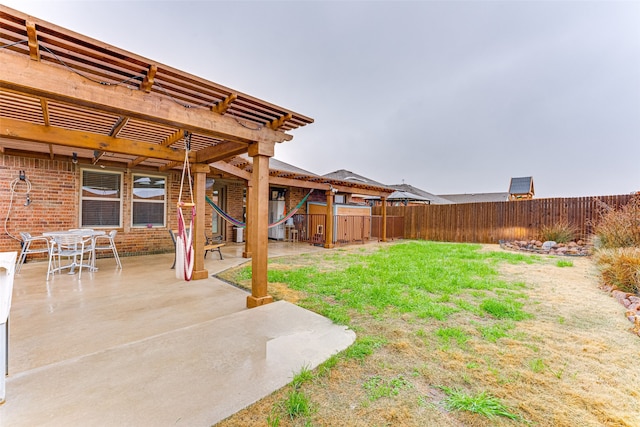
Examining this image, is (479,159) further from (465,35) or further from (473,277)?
(473,277)

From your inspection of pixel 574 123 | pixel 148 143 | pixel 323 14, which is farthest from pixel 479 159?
pixel 148 143

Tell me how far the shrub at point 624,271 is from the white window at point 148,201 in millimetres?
9753

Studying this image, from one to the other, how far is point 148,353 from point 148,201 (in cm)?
636

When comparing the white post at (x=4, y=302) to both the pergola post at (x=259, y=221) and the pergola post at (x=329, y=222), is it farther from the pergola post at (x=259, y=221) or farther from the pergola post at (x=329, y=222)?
the pergola post at (x=329, y=222)

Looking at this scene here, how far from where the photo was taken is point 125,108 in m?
2.16

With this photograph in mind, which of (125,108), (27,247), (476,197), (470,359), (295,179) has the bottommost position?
(470,359)

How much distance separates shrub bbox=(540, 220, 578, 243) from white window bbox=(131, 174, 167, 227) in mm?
12460

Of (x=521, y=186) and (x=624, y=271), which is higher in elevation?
(x=521, y=186)

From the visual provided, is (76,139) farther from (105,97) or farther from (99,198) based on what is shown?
(99,198)

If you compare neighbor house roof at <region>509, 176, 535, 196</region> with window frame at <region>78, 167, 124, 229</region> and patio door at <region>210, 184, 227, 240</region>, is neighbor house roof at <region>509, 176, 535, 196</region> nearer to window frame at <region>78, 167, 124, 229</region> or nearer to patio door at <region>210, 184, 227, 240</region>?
patio door at <region>210, 184, 227, 240</region>

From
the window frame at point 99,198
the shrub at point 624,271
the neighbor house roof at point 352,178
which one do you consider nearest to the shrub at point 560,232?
the shrub at point 624,271

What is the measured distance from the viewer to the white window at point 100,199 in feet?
20.7

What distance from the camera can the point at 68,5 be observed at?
5.75 meters

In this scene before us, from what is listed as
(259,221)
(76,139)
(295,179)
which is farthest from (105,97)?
(295,179)
